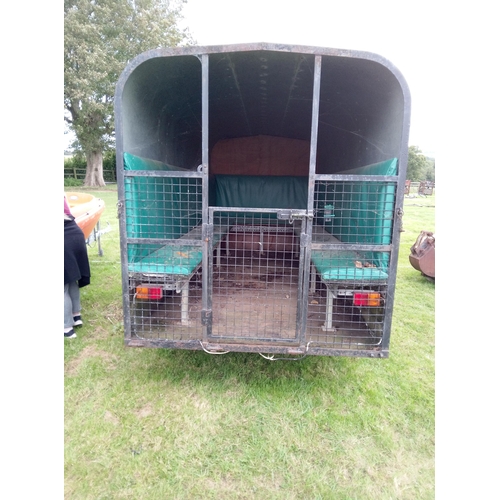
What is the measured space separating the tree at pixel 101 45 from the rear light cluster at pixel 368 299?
69.2ft

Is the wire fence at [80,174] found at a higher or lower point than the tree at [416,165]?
lower

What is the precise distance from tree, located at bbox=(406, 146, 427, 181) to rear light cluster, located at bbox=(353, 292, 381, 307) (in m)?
27.3

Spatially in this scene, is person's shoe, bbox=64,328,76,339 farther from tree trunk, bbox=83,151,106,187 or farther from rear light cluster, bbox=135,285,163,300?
tree trunk, bbox=83,151,106,187

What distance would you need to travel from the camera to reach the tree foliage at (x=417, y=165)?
2742 cm

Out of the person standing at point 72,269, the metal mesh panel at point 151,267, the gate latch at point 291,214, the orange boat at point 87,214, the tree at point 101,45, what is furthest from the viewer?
the tree at point 101,45

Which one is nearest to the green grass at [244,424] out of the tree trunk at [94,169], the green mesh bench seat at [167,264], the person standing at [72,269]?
the person standing at [72,269]

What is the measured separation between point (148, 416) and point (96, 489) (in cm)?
65

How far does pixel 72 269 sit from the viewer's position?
12.5 feet

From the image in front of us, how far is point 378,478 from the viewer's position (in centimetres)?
225

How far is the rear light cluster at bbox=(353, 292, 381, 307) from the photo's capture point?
2730mm

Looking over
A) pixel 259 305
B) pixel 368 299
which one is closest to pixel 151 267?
pixel 259 305

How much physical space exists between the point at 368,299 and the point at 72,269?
3.11 metres

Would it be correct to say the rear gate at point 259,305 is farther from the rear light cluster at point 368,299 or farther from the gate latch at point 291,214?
the rear light cluster at point 368,299

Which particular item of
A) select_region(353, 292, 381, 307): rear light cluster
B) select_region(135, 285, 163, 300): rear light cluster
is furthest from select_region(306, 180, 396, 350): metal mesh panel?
select_region(135, 285, 163, 300): rear light cluster
